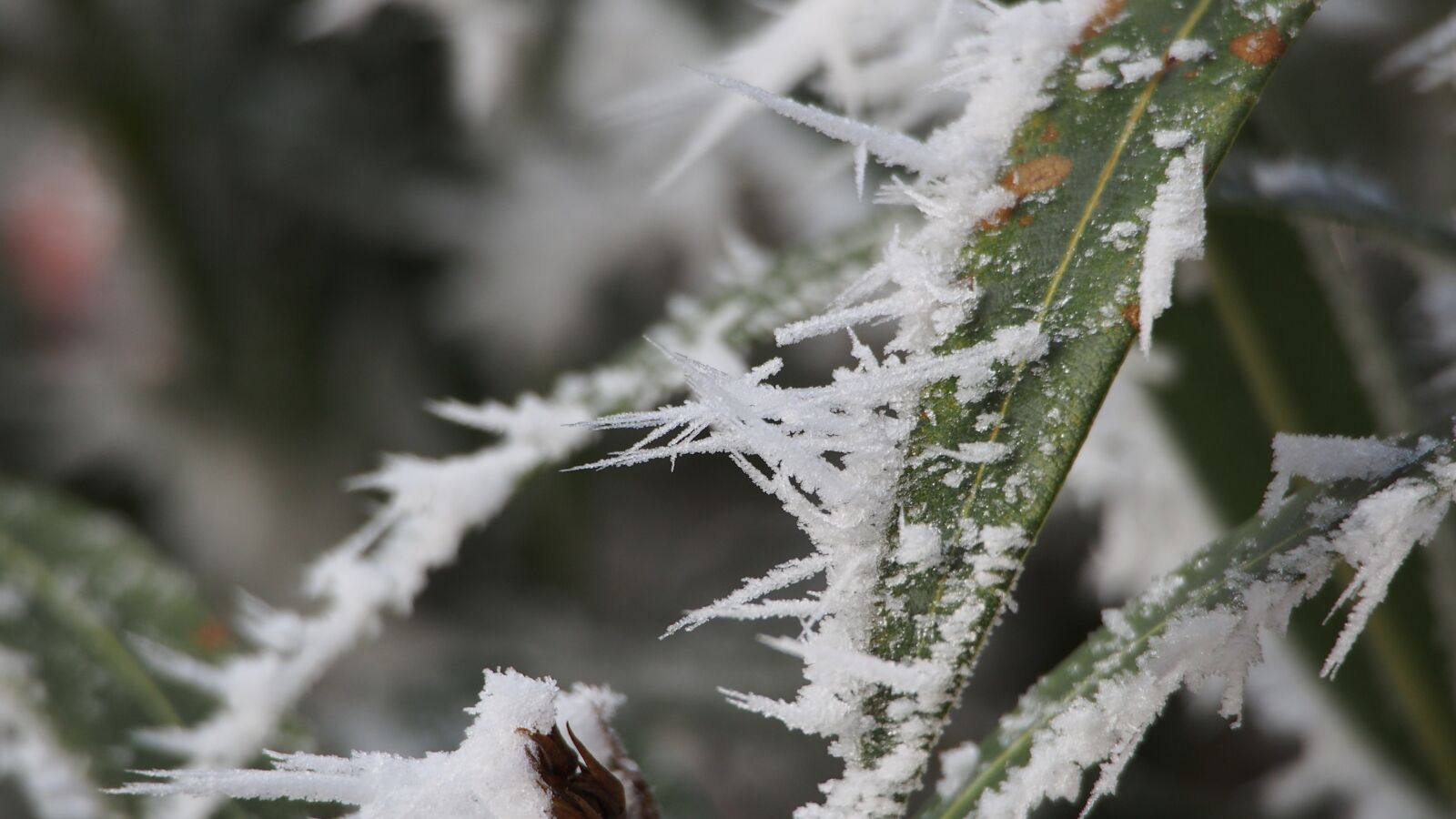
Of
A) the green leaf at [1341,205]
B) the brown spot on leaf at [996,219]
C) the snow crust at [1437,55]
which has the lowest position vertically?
the brown spot on leaf at [996,219]

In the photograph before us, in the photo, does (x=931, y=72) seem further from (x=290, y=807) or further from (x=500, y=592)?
(x=500, y=592)

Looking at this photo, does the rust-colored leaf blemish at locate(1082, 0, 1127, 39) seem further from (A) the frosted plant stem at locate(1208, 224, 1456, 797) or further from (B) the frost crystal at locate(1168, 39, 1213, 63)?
(A) the frosted plant stem at locate(1208, 224, 1456, 797)

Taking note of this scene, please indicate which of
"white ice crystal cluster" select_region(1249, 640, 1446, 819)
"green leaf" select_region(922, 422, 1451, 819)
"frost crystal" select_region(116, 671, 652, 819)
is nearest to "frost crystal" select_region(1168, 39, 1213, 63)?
"green leaf" select_region(922, 422, 1451, 819)

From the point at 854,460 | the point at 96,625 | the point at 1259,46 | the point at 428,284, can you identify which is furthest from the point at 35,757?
the point at 428,284

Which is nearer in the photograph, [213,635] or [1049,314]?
[1049,314]

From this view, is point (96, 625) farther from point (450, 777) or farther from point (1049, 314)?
point (1049, 314)

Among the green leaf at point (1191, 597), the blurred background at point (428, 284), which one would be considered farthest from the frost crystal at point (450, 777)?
the blurred background at point (428, 284)

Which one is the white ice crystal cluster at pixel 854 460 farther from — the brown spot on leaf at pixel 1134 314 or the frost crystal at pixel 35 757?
the frost crystal at pixel 35 757
